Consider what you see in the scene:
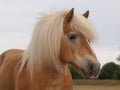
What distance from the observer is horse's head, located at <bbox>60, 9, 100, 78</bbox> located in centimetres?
696

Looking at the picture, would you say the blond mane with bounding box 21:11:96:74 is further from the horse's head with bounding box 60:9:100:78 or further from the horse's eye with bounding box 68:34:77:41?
the horse's eye with bounding box 68:34:77:41

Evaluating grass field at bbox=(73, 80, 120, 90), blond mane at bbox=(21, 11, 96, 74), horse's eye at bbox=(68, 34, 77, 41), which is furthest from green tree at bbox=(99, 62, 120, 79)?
horse's eye at bbox=(68, 34, 77, 41)

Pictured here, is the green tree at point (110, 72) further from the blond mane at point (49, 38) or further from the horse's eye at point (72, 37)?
the horse's eye at point (72, 37)

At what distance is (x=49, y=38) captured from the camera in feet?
24.0

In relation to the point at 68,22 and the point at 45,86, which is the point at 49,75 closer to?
the point at 45,86

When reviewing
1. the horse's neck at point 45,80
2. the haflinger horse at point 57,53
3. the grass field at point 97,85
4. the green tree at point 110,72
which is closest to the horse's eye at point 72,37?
the haflinger horse at point 57,53

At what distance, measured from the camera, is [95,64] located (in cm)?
690

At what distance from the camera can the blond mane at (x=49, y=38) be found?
23.8 ft

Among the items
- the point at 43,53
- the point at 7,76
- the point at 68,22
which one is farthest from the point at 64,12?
the point at 7,76

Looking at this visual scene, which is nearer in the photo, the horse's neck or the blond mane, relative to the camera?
the blond mane

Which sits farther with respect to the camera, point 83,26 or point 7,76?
point 7,76

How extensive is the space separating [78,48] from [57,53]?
1.21 ft

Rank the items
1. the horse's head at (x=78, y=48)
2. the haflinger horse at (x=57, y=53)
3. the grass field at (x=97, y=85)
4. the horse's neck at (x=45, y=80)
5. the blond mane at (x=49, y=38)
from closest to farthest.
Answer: the horse's head at (x=78, y=48), the haflinger horse at (x=57, y=53), the blond mane at (x=49, y=38), the horse's neck at (x=45, y=80), the grass field at (x=97, y=85)

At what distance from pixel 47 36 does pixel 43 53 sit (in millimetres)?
295
